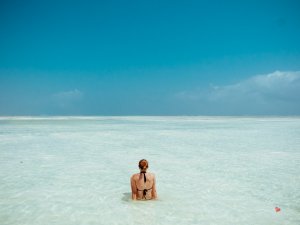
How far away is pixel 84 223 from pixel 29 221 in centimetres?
78

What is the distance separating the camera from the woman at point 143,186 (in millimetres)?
4988

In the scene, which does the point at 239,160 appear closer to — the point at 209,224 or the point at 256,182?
the point at 256,182

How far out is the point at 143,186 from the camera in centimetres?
512

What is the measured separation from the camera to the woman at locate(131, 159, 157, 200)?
4.99 metres

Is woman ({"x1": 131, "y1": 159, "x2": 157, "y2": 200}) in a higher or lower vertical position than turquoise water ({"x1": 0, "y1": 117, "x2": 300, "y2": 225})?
higher

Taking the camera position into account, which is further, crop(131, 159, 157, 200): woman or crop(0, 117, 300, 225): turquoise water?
crop(131, 159, 157, 200): woman

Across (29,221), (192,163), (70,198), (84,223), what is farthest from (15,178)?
(192,163)

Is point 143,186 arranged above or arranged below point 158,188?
above

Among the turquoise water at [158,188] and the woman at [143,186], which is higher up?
the woman at [143,186]

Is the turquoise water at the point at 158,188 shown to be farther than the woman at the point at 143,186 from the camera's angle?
No

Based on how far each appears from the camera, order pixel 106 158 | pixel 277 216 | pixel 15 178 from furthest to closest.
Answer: pixel 106 158, pixel 15 178, pixel 277 216

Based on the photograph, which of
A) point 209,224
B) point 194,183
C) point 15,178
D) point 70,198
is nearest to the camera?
point 209,224

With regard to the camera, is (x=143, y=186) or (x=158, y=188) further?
(x=158, y=188)

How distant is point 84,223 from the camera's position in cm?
424
